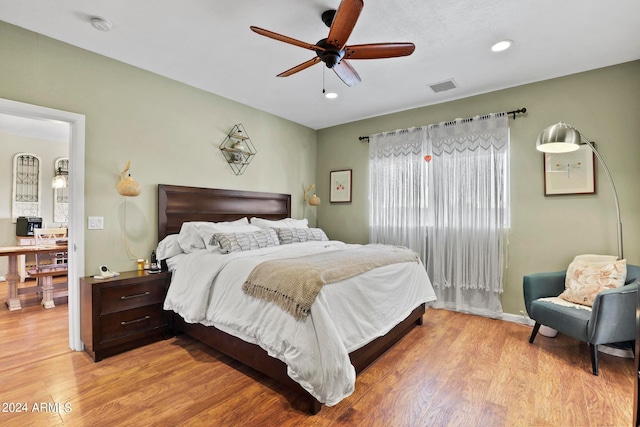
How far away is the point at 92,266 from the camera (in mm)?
2879

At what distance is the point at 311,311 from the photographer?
1.88m

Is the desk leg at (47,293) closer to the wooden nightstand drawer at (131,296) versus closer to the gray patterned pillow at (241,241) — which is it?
the wooden nightstand drawer at (131,296)

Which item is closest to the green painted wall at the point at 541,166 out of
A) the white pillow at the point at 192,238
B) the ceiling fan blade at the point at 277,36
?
the ceiling fan blade at the point at 277,36

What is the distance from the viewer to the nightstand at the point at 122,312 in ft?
8.34

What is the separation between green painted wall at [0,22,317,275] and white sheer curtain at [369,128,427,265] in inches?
75.8

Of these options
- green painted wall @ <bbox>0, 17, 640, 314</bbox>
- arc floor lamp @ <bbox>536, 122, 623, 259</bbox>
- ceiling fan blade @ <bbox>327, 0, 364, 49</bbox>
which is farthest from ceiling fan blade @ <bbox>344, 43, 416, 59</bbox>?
green painted wall @ <bbox>0, 17, 640, 314</bbox>

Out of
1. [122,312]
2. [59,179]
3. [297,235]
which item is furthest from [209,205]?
Result: [59,179]

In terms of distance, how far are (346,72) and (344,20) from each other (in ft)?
2.02

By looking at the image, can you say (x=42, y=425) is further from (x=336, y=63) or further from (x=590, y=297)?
(x=590, y=297)

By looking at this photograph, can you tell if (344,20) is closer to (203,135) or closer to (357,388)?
(357,388)

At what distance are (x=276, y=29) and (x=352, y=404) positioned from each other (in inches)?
112

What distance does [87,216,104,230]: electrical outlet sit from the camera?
2.85 metres

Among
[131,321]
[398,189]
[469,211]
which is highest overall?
[398,189]

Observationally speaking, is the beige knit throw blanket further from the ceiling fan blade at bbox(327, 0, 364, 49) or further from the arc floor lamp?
the arc floor lamp
